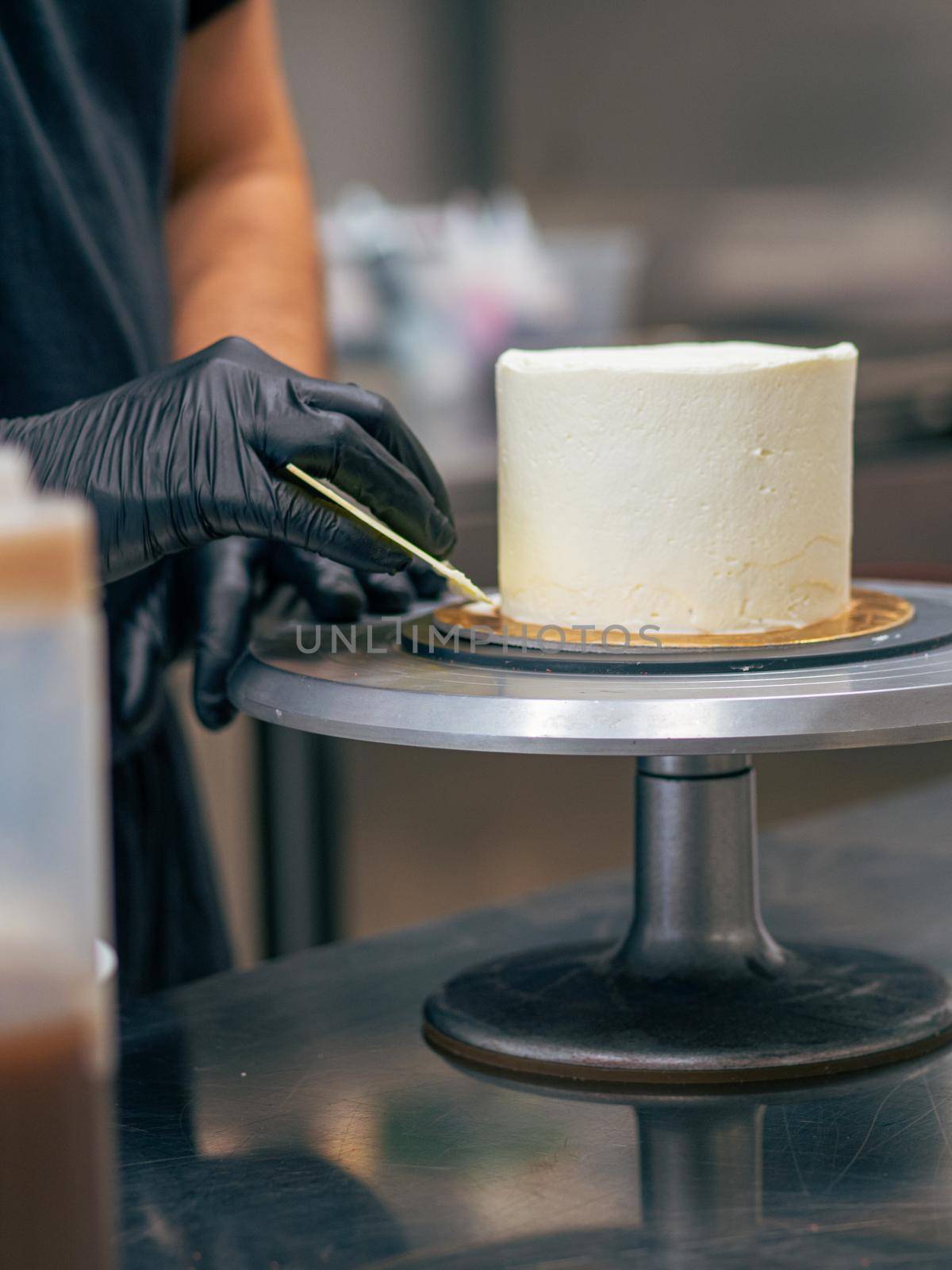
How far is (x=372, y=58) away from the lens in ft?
9.43

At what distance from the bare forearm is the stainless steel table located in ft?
1.74

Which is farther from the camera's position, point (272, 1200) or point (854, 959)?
point (854, 959)

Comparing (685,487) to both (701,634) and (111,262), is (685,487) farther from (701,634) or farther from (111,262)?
(111,262)

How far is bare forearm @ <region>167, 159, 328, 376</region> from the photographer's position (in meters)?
Result: 1.21

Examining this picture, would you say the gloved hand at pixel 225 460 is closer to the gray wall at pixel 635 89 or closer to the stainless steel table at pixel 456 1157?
the stainless steel table at pixel 456 1157

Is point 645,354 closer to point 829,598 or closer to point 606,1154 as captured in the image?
point 829,598

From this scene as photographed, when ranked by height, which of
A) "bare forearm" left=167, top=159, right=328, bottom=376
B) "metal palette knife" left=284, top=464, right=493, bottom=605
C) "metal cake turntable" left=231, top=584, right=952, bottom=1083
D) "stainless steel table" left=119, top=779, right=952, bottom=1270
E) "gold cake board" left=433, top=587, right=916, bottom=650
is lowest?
"stainless steel table" left=119, top=779, right=952, bottom=1270

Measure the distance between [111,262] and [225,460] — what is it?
49 centimetres

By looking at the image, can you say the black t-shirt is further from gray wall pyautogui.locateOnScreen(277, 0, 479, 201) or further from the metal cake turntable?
gray wall pyautogui.locateOnScreen(277, 0, 479, 201)

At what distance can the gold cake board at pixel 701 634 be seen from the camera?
746mm

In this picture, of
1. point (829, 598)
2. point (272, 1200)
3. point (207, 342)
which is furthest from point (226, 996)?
point (207, 342)

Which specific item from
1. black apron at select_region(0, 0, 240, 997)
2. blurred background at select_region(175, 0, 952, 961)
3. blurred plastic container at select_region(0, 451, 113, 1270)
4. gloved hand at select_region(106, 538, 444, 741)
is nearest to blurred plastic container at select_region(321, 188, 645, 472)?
blurred background at select_region(175, 0, 952, 961)

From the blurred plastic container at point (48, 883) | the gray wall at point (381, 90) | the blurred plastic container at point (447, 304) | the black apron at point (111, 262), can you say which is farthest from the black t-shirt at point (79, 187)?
the gray wall at point (381, 90)

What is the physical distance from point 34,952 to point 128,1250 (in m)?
0.28
